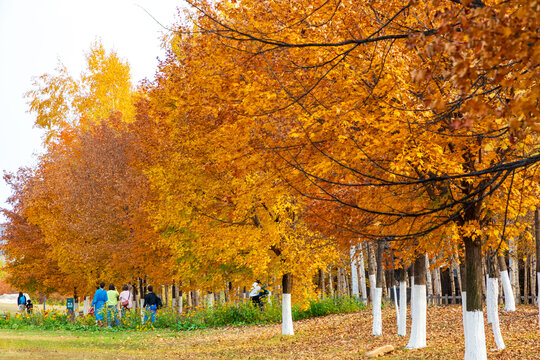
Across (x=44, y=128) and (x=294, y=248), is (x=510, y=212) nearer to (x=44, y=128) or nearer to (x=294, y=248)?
(x=294, y=248)

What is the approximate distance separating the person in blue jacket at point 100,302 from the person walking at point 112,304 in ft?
0.93

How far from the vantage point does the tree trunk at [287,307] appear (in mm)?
17828

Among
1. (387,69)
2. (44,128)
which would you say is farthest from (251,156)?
(44,128)

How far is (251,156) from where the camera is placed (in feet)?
35.0

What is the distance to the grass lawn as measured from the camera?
12.4 m

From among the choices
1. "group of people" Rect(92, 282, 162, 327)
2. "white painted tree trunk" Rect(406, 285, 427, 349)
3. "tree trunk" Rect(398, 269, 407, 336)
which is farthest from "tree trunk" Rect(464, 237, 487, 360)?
"group of people" Rect(92, 282, 162, 327)

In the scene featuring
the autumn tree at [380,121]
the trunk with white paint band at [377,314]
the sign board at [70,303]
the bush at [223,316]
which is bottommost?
the bush at [223,316]

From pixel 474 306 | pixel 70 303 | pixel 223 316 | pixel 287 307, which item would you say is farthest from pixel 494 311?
pixel 70 303

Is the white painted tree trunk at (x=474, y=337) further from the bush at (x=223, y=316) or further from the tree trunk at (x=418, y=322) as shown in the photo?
the bush at (x=223, y=316)

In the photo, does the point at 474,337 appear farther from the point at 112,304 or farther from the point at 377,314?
the point at 112,304

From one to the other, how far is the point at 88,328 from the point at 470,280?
1783cm

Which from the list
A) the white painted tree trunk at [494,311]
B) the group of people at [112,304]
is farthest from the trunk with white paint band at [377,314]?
the group of people at [112,304]

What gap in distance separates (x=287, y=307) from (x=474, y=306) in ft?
28.8

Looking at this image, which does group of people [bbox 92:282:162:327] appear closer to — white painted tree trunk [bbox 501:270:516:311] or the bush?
the bush
